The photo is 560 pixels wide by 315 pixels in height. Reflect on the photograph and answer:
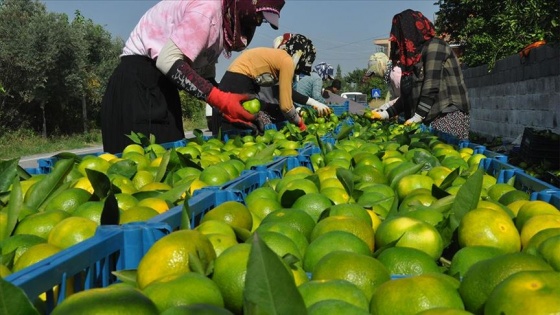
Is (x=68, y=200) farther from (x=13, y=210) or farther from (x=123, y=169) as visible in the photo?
(x=123, y=169)

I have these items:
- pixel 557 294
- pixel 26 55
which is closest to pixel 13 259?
pixel 557 294

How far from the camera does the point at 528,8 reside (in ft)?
28.3

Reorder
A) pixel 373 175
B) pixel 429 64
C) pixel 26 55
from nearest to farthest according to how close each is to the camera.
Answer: pixel 373 175 → pixel 429 64 → pixel 26 55

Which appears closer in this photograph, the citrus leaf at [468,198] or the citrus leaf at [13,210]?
the citrus leaf at [13,210]

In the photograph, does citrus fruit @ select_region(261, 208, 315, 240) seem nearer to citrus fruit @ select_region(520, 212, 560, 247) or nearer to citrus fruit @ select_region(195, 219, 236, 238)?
citrus fruit @ select_region(195, 219, 236, 238)

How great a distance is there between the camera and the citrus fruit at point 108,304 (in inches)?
44.4

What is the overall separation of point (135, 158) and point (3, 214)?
1384 mm

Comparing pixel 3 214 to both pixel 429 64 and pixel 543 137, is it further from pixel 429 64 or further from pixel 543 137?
pixel 543 137

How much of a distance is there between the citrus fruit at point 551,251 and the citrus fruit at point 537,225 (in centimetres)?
23

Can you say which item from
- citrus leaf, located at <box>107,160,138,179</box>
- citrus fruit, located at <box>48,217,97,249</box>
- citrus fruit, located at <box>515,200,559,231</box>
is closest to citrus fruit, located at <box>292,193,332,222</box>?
citrus fruit, located at <box>515,200,559,231</box>

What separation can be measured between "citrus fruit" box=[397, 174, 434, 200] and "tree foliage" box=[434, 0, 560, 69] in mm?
5201

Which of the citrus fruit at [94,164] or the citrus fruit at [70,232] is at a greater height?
the citrus fruit at [94,164]

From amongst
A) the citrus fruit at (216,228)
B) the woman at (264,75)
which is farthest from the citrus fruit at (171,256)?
the woman at (264,75)

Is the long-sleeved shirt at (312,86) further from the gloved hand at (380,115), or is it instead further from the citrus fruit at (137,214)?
the citrus fruit at (137,214)
